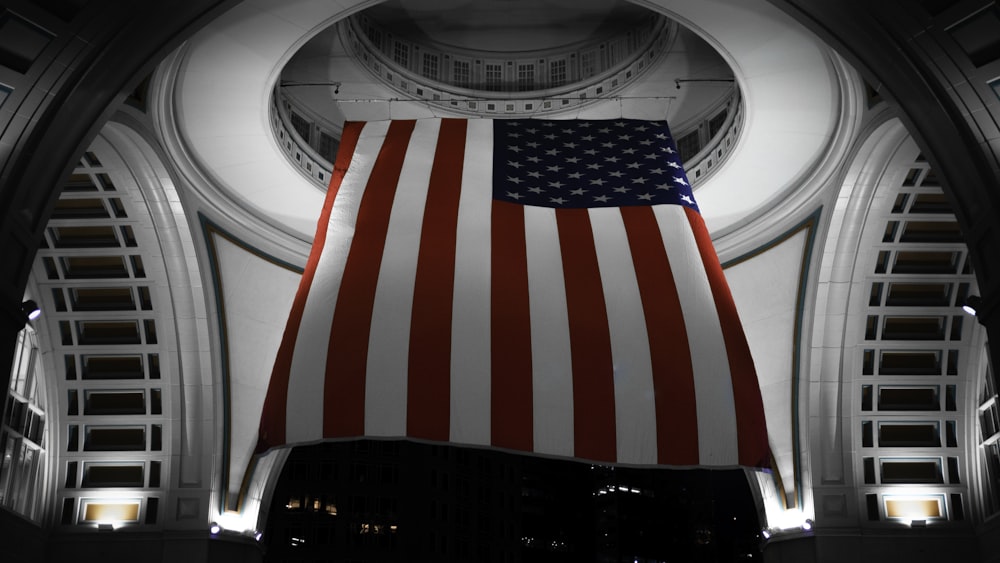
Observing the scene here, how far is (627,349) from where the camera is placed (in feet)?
41.7

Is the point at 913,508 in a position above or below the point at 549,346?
below

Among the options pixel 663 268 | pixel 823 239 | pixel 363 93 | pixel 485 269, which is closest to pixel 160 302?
pixel 363 93

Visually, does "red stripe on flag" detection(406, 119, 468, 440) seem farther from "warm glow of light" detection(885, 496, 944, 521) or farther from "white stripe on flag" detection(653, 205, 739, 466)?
"warm glow of light" detection(885, 496, 944, 521)

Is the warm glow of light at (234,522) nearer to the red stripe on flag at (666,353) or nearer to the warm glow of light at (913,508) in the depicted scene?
the red stripe on flag at (666,353)

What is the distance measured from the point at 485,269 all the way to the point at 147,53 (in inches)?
218

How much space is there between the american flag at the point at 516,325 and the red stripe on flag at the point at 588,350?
21 mm

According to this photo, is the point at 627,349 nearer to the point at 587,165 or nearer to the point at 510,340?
the point at 510,340

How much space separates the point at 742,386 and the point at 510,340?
3.09 metres

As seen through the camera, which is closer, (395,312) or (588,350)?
(588,350)

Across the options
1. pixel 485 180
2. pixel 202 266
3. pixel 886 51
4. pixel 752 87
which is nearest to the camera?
pixel 886 51

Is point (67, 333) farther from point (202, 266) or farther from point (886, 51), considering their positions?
point (886, 51)

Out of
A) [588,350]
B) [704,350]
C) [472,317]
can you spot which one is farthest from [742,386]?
[472,317]

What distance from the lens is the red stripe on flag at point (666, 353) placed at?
12.1 meters

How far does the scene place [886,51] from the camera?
42.3 feet
